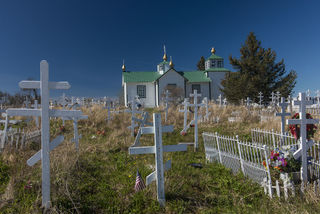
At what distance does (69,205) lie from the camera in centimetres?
295

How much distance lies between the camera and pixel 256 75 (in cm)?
2319

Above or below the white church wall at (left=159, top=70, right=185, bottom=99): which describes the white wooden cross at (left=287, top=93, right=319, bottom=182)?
below

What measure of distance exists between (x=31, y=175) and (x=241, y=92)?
23.4 m

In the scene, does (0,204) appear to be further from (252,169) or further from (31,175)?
(252,169)

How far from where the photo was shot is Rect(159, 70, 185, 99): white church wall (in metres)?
27.7

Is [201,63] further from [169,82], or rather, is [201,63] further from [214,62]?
[169,82]

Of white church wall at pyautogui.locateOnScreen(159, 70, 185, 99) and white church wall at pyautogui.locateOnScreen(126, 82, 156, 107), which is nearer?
white church wall at pyautogui.locateOnScreen(159, 70, 185, 99)

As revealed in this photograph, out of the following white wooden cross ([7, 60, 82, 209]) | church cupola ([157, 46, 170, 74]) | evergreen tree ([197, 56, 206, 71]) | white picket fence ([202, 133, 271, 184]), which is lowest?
white picket fence ([202, 133, 271, 184])

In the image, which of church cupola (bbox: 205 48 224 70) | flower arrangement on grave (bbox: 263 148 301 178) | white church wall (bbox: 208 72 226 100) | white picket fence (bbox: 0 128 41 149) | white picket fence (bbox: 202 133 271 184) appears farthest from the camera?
church cupola (bbox: 205 48 224 70)

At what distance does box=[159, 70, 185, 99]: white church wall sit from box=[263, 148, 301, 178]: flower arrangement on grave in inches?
948

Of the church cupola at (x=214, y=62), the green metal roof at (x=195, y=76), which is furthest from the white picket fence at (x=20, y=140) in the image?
the church cupola at (x=214, y=62)

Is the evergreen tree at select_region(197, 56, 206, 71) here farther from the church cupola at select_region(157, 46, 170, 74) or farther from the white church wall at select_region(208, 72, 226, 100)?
the church cupola at select_region(157, 46, 170, 74)

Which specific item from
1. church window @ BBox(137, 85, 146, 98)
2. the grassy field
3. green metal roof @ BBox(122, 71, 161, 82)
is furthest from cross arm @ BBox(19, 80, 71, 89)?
green metal roof @ BBox(122, 71, 161, 82)

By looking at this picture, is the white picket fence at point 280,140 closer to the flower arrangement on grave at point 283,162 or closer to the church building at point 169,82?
the flower arrangement on grave at point 283,162
